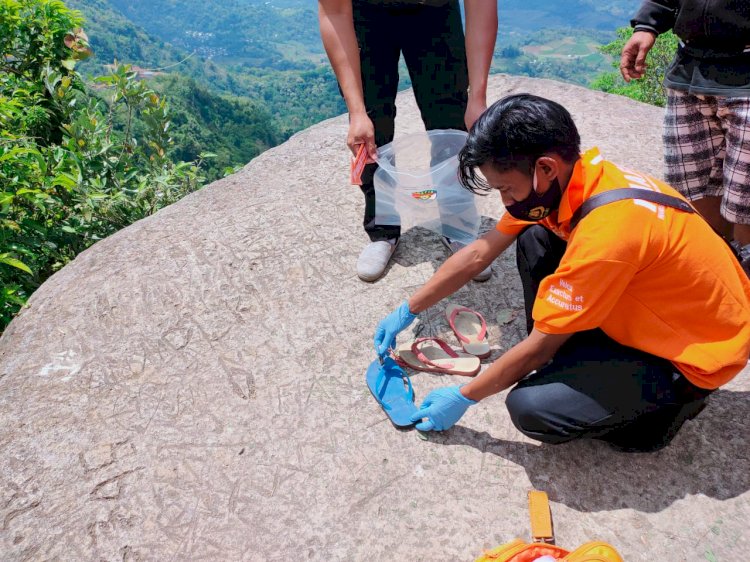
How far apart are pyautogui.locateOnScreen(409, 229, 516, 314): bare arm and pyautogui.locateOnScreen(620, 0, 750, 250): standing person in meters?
0.82

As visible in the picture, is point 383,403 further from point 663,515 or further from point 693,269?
point 693,269

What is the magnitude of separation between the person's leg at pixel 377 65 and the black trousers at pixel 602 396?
4.29 feet

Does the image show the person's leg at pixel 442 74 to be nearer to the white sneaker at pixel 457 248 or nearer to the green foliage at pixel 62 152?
the white sneaker at pixel 457 248

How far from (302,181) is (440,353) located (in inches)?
64.9

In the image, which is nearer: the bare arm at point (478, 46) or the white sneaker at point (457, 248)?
the bare arm at point (478, 46)

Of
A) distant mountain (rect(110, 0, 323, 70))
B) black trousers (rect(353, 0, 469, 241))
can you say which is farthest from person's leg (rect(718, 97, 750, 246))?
distant mountain (rect(110, 0, 323, 70))

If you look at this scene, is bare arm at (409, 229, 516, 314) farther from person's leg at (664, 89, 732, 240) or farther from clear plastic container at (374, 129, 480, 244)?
person's leg at (664, 89, 732, 240)

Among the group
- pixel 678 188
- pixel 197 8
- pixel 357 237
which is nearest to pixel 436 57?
pixel 357 237

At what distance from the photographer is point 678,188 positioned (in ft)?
7.11

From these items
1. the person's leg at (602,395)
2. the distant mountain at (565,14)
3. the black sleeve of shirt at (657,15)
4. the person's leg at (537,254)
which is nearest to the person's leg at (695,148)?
the black sleeve of shirt at (657,15)

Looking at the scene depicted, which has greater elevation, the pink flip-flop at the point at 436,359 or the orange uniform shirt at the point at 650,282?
the orange uniform shirt at the point at 650,282

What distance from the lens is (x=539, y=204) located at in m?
1.50

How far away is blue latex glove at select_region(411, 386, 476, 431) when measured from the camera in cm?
173

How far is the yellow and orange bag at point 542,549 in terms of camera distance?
1.32m
